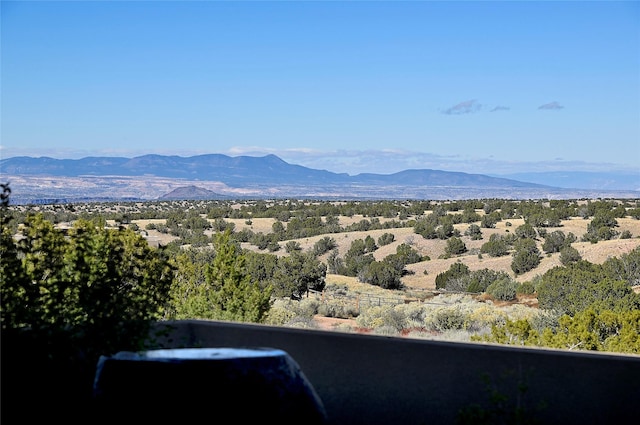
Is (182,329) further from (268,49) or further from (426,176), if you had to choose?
(426,176)

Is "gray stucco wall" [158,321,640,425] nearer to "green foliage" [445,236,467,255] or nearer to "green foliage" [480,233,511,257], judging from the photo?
"green foliage" [480,233,511,257]

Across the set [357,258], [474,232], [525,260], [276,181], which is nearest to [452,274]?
[525,260]

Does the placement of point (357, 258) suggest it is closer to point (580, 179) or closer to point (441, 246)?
point (441, 246)

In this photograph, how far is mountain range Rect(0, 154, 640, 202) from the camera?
223 ft

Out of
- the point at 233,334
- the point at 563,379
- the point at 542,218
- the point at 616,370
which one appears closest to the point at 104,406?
the point at 233,334

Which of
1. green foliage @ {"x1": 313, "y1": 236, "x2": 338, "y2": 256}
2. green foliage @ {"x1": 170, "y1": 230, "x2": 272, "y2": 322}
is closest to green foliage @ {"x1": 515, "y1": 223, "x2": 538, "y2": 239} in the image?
green foliage @ {"x1": 313, "y1": 236, "x2": 338, "y2": 256}

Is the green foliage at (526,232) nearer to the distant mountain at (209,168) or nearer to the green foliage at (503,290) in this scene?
the green foliage at (503,290)

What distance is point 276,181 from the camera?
13538 cm

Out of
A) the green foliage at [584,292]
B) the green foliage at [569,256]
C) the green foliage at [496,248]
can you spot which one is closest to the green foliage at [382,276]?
the green foliage at [496,248]

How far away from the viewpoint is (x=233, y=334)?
4.57 metres

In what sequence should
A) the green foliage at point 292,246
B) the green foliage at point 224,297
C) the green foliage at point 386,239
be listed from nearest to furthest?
the green foliage at point 224,297
the green foliage at point 292,246
the green foliage at point 386,239

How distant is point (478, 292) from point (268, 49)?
432 inches

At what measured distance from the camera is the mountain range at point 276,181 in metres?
67.9

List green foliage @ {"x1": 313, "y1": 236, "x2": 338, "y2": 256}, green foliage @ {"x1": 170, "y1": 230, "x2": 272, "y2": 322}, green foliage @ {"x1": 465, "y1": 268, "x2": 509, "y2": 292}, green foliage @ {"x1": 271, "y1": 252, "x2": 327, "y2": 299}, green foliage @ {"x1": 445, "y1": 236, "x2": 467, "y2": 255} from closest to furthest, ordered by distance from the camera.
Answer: green foliage @ {"x1": 170, "y1": 230, "x2": 272, "y2": 322}, green foliage @ {"x1": 271, "y1": 252, "x2": 327, "y2": 299}, green foliage @ {"x1": 465, "y1": 268, "x2": 509, "y2": 292}, green foliage @ {"x1": 445, "y1": 236, "x2": 467, "y2": 255}, green foliage @ {"x1": 313, "y1": 236, "x2": 338, "y2": 256}
